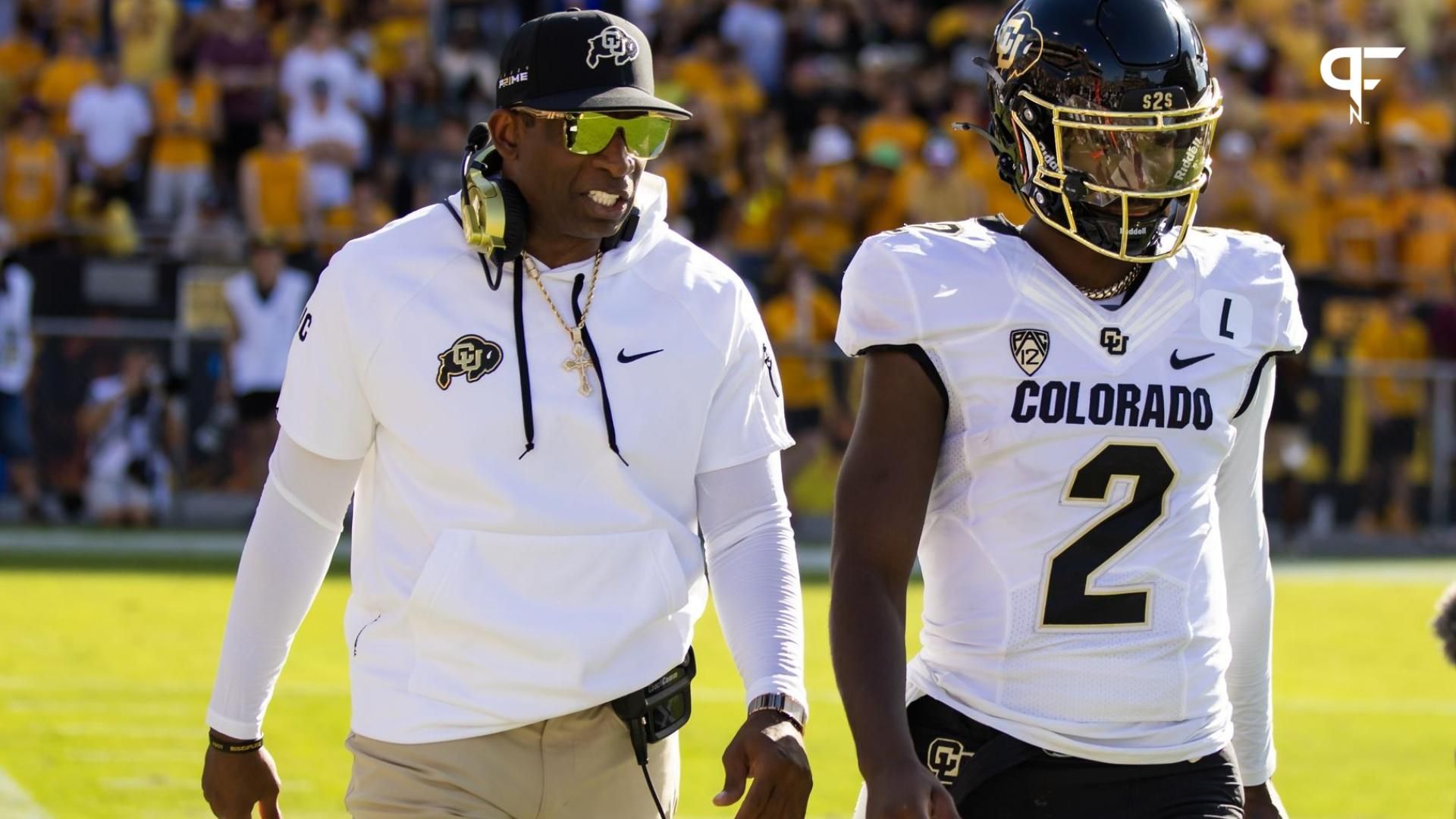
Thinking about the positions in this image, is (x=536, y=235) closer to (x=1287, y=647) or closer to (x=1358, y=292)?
(x=1287, y=647)

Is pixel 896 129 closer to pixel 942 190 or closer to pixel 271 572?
pixel 942 190

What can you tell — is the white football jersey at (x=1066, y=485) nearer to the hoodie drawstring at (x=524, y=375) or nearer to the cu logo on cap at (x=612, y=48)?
the hoodie drawstring at (x=524, y=375)

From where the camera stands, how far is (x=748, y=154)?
56.4 feet

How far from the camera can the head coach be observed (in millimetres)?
3609

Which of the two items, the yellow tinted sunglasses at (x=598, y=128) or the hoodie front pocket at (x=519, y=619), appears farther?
the yellow tinted sunglasses at (x=598, y=128)

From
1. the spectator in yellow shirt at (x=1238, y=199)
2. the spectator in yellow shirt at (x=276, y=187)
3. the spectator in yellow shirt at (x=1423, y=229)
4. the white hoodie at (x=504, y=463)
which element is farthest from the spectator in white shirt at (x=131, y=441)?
the white hoodie at (x=504, y=463)

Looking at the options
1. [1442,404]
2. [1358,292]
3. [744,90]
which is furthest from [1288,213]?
[744,90]

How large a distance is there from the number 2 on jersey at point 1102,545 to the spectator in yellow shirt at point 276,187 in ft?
43.8

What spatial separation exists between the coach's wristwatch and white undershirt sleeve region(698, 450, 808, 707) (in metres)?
0.10

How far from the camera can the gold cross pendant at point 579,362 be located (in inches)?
146

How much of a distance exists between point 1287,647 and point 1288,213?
664cm

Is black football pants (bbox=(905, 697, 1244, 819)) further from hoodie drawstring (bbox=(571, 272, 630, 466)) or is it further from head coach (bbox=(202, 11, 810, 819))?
hoodie drawstring (bbox=(571, 272, 630, 466))

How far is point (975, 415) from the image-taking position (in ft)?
10.7

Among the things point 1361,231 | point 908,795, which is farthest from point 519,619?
point 1361,231
